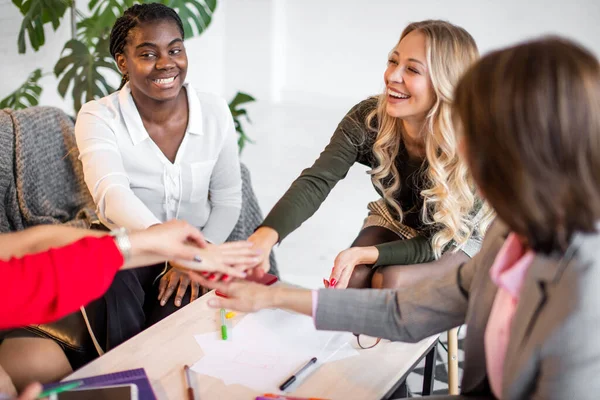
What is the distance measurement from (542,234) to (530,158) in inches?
4.5

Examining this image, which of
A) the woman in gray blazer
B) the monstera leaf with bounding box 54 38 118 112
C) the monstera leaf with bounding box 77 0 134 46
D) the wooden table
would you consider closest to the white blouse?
the wooden table

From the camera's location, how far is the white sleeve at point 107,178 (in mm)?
1837

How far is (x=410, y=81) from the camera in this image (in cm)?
184

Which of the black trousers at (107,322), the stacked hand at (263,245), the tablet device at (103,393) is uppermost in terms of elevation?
the stacked hand at (263,245)

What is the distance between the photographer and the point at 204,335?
1432mm

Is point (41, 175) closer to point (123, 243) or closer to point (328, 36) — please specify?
point (123, 243)

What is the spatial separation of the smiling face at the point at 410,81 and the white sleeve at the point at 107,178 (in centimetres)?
77

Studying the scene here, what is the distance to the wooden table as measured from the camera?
1243 mm

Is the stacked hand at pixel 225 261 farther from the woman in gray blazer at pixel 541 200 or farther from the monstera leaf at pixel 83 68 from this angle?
the monstera leaf at pixel 83 68

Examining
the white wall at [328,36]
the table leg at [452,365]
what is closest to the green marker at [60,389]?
the table leg at [452,365]

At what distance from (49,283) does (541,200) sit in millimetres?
796

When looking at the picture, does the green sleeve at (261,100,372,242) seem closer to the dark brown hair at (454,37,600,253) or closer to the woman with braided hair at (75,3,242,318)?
the woman with braided hair at (75,3,242,318)

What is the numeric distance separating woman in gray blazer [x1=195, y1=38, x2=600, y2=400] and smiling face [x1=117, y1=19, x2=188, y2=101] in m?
1.22

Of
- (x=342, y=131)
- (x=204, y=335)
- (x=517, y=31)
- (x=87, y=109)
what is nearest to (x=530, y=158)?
(x=204, y=335)
